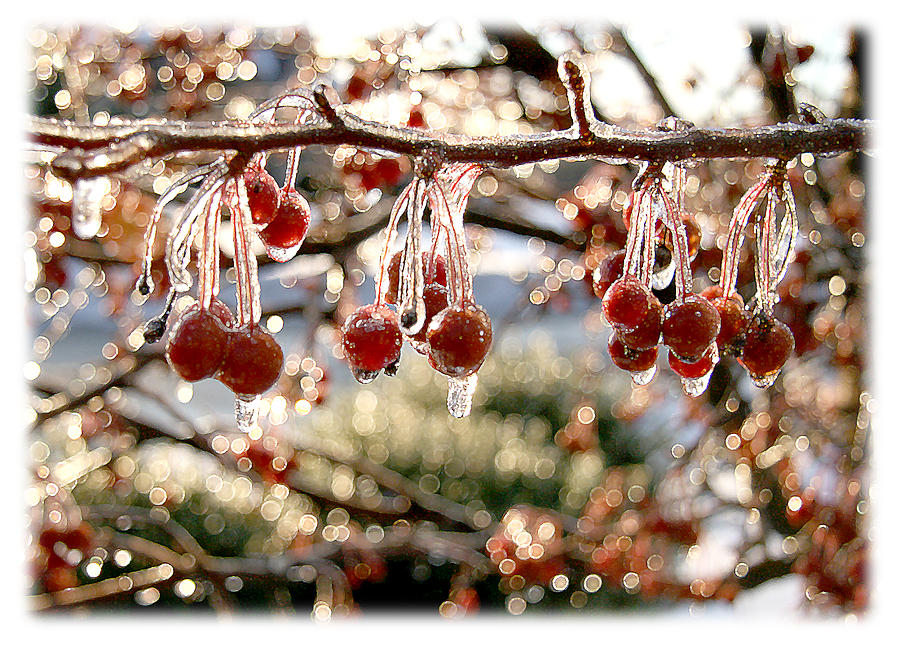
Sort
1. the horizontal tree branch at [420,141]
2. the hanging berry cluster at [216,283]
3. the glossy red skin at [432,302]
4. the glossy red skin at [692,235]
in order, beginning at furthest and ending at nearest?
the glossy red skin at [692,235] < the glossy red skin at [432,302] < the hanging berry cluster at [216,283] < the horizontal tree branch at [420,141]

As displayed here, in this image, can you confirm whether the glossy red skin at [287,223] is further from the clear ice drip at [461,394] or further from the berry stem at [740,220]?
the berry stem at [740,220]

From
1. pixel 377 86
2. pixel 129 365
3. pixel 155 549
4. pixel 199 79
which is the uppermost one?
pixel 199 79

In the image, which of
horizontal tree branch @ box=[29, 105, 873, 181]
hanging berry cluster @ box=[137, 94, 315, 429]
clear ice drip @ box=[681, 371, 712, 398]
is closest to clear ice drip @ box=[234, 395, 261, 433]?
hanging berry cluster @ box=[137, 94, 315, 429]

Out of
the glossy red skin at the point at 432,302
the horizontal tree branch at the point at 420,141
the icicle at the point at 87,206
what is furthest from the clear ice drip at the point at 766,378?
the icicle at the point at 87,206

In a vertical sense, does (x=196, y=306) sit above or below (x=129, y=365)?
above

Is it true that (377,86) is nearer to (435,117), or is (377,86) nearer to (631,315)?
(435,117)

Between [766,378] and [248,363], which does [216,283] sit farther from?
[766,378]

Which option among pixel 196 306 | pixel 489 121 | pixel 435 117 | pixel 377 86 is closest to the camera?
pixel 196 306

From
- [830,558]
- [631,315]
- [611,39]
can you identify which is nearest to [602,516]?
[830,558]

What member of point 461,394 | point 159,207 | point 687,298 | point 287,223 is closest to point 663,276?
point 687,298
